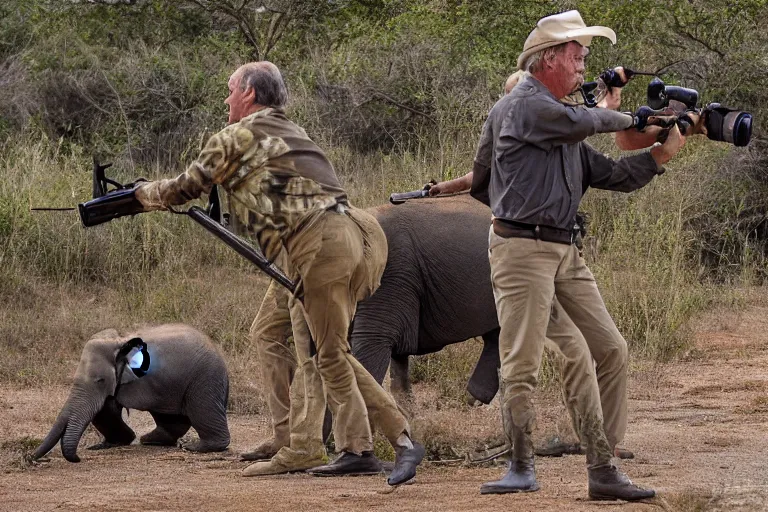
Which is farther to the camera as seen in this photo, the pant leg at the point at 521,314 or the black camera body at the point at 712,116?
the black camera body at the point at 712,116

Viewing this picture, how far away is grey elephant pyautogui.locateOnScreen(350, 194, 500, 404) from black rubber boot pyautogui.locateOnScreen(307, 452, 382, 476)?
105 cm

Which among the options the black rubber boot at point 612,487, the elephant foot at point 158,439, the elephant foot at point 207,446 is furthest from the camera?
the elephant foot at point 158,439

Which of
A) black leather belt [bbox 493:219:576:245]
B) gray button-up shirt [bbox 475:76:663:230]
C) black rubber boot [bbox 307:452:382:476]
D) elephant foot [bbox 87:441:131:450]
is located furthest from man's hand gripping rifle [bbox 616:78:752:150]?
elephant foot [bbox 87:441:131:450]

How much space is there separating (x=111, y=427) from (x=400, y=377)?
190 cm

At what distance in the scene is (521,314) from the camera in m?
5.55

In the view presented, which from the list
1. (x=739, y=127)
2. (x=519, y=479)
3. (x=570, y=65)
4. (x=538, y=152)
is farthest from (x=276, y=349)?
(x=739, y=127)

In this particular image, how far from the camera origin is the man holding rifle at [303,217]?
6141 mm

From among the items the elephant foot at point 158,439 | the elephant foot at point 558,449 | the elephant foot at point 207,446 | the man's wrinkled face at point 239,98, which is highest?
the man's wrinkled face at point 239,98

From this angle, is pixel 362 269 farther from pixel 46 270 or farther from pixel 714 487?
pixel 46 270

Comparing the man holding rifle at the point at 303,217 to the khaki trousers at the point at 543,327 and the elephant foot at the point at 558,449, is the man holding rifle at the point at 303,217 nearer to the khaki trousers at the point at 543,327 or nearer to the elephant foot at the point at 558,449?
the khaki trousers at the point at 543,327

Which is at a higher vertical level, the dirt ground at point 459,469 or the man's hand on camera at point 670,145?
the man's hand on camera at point 670,145

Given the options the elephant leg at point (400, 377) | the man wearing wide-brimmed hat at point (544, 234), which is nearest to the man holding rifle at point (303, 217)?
the man wearing wide-brimmed hat at point (544, 234)

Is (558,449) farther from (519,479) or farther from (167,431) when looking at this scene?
(167,431)

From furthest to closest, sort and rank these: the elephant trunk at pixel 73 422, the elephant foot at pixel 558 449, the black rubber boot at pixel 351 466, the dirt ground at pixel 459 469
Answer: the elephant trunk at pixel 73 422 → the elephant foot at pixel 558 449 → the black rubber boot at pixel 351 466 → the dirt ground at pixel 459 469
